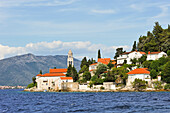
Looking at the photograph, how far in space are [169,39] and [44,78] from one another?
57056 millimetres

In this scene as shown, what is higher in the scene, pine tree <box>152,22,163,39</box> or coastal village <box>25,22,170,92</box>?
pine tree <box>152,22,163,39</box>

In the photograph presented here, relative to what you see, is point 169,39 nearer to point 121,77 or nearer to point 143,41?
point 143,41

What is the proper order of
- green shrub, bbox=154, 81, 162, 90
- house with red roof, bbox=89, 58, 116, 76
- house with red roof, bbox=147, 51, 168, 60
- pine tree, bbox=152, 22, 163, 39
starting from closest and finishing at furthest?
green shrub, bbox=154, 81, 162, 90
house with red roof, bbox=147, 51, 168, 60
pine tree, bbox=152, 22, 163, 39
house with red roof, bbox=89, 58, 116, 76

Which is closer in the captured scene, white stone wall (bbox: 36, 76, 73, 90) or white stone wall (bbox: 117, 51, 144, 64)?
white stone wall (bbox: 117, 51, 144, 64)

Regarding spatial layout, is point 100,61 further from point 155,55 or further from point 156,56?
point 156,56

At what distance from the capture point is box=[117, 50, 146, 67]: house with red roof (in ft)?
415

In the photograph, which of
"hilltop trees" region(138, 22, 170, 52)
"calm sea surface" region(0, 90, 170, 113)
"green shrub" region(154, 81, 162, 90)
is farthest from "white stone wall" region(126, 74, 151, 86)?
"calm sea surface" region(0, 90, 170, 113)

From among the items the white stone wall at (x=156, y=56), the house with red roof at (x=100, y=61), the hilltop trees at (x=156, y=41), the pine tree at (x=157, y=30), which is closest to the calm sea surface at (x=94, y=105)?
the white stone wall at (x=156, y=56)

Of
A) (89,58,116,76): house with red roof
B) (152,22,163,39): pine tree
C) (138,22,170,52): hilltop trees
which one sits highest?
(152,22,163,39): pine tree

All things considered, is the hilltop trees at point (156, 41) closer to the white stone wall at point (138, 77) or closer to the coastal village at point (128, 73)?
the coastal village at point (128, 73)

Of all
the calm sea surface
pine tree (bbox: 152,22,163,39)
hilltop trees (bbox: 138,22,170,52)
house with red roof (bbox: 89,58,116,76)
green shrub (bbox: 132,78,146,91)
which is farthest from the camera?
house with red roof (bbox: 89,58,116,76)

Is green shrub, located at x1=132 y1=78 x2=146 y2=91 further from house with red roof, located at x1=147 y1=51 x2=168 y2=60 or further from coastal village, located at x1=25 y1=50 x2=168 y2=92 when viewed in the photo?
house with red roof, located at x1=147 y1=51 x2=168 y2=60

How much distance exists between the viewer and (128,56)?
130000 mm

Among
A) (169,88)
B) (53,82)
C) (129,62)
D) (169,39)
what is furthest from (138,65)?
(53,82)
